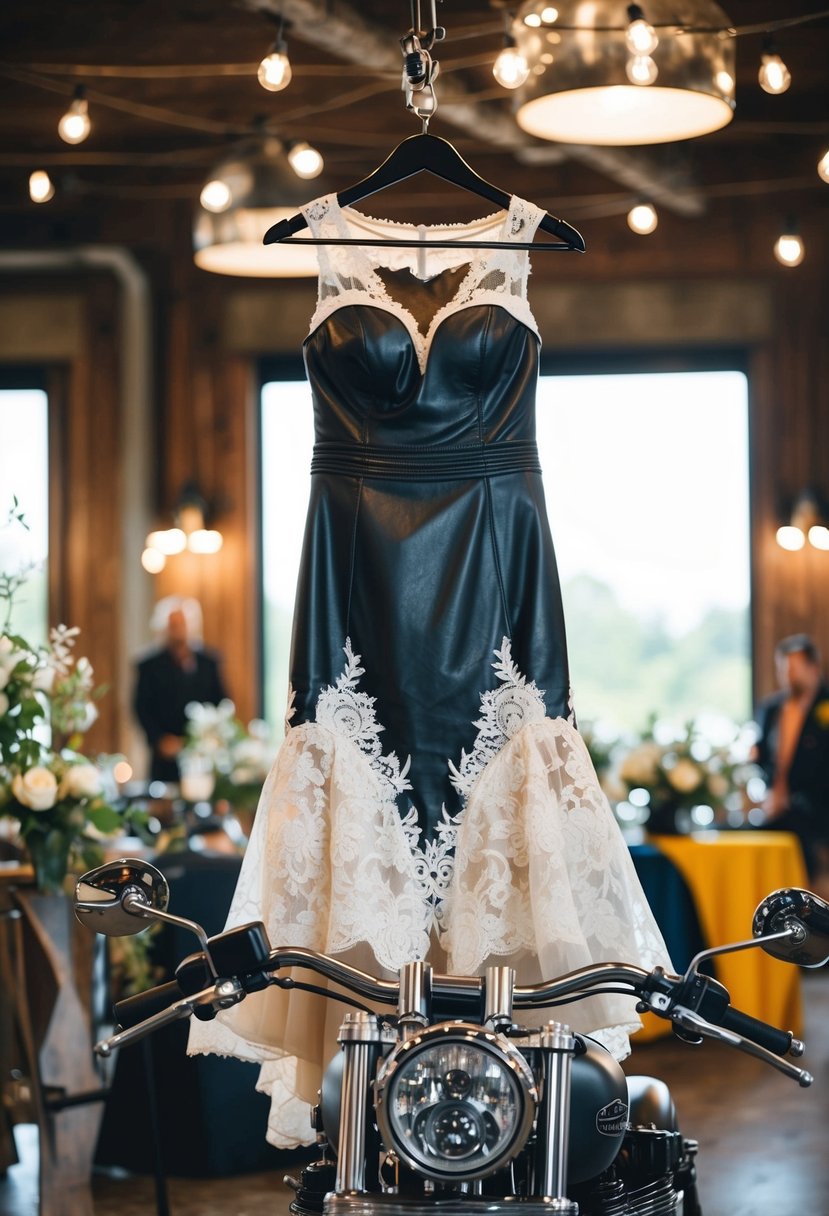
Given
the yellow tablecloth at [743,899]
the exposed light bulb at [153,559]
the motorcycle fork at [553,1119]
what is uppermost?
the exposed light bulb at [153,559]

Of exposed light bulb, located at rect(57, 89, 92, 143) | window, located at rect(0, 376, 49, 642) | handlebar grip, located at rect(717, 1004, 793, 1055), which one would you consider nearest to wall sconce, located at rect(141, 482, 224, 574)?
window, located at rect(0, 376, 49, 642)

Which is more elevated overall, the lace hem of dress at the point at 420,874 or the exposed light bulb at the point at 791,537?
the exposed light bulb at the point at 791,537

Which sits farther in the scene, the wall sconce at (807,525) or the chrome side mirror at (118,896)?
the wall sconce at (807,525)

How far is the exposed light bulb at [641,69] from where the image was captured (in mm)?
4246

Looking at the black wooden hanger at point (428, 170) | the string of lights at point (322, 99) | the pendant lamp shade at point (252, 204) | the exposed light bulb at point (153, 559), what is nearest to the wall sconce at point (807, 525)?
the string of lights at point (322, 99)

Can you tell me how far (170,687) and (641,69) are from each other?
601 cm

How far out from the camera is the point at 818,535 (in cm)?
1000

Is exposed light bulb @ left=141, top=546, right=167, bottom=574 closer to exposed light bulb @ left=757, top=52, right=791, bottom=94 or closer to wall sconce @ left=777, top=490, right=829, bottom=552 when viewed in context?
wall sconce @ left=777, top=490, right=829, bottom=552

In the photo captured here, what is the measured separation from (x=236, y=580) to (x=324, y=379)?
8317 millimetres

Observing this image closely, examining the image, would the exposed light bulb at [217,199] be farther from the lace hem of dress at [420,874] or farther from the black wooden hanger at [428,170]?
the lace hem of dress at [420,874]

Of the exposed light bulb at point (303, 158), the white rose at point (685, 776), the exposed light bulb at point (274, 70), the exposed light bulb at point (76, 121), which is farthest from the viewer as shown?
the white rose at point (685, 776)

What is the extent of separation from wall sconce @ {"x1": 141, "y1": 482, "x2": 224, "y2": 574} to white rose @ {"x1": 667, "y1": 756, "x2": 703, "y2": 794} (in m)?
4.68

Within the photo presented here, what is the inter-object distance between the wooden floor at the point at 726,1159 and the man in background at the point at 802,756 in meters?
2.81
